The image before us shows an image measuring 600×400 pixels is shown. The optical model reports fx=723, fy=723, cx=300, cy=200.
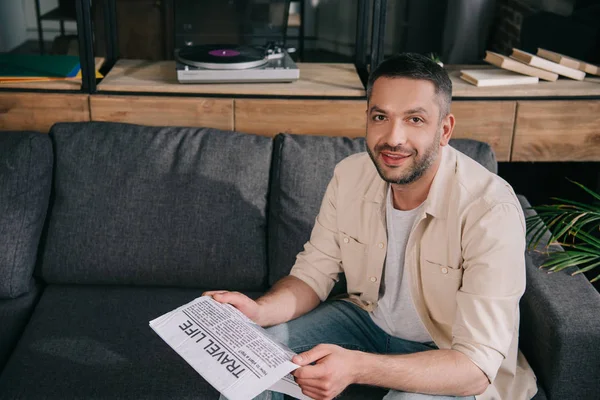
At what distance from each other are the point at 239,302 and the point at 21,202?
81 centimetres

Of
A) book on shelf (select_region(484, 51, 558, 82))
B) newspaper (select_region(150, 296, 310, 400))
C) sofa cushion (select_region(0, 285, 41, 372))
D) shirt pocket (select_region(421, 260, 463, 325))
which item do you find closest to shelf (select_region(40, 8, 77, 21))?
sofa cushion (select_region(0, 285, 41, 372))

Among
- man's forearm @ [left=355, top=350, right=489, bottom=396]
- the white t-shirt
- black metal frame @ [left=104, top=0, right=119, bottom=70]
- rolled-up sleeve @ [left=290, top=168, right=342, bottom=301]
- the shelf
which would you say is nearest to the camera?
man's forearm @ [left=355, top=350, right=489, bottom=396]

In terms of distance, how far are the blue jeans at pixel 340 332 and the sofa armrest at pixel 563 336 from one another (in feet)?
0.84

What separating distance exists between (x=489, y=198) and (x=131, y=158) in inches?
41.9

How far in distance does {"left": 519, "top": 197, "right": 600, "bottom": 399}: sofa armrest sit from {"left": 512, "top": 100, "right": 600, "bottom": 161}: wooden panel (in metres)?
0.65

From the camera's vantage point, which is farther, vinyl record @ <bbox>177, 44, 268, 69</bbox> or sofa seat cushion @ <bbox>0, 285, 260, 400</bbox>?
vinyl record @ <bbox>177, 44, 268, 69</bbox>

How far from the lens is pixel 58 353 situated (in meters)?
1.77

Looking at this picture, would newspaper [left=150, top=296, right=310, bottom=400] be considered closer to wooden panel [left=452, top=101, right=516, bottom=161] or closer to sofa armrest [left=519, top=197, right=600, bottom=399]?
sofa armrest [left=519, top=197, right=600, bottom=399]

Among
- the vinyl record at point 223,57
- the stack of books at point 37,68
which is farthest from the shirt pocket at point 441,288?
the stack of books at point 37,68

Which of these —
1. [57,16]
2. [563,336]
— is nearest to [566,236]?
[563,336]

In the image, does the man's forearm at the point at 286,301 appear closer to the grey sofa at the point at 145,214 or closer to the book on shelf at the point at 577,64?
the grey sofa at the point at 145,214

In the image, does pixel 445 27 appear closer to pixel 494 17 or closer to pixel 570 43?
pixel 494 17

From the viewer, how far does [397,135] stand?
154 cm

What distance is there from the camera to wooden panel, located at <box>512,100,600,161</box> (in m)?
2.31
